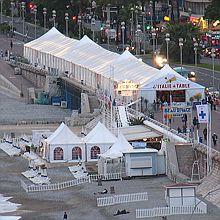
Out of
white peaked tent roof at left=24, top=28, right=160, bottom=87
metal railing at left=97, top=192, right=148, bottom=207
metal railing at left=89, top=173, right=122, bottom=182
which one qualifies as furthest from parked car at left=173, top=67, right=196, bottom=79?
metal railing at left=97, top=192, right=148, bottom=207

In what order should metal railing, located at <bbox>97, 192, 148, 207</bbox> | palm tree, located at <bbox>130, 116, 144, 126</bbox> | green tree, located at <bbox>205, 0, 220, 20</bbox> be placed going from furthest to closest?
green tree, located at <bbox>205, 0, 220, 20</bbox> < palm tree, located at <bbox>130, 116, 144, 126</bbox> < metal railing, located at <bbox>97, 192, 148, 207</bbox>

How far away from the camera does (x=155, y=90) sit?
351ft

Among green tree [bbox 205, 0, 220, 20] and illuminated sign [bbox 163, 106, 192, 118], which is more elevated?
green tree [bbox 205, 0, 220, 20]

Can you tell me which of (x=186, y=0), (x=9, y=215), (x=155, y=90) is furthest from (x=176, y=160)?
(x=186, y=0)

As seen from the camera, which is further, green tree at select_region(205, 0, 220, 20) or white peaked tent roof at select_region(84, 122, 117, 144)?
green tree at select_region(205, 0, 220, 20)

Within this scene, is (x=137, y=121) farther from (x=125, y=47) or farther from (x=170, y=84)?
(x=125, y=47)

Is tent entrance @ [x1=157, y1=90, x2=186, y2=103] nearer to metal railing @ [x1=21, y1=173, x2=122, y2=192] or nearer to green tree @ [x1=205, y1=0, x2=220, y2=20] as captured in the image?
metal railing @ [x1=21, y1=173, x2=122, y2=192]

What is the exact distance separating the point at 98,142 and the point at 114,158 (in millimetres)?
5935

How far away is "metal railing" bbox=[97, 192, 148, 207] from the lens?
8144 cm

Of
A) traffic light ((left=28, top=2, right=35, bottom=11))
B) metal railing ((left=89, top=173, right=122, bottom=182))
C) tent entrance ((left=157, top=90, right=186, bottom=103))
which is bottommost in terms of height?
metal railing ((left=89, top=173, right=122, bottom=182))

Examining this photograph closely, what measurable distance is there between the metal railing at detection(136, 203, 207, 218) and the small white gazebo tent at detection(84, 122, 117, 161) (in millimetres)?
18872

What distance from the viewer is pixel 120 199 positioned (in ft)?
268

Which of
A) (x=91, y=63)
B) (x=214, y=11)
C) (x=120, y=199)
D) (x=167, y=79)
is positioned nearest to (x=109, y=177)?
(x=120, y=199)

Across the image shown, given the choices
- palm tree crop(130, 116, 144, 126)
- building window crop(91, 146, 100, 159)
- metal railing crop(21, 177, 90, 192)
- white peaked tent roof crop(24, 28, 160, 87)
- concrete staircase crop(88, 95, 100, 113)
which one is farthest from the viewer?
concrete staircase crop(88, 95, 100, 113)
